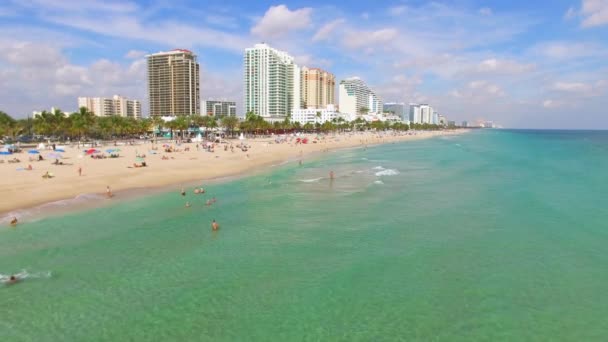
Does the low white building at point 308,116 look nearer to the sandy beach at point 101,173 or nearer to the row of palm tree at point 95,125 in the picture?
the row of palm tree at point 95,125

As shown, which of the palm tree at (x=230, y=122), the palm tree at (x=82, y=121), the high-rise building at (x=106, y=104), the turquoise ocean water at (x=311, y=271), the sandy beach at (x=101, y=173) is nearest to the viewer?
the turquoise ocean water at (x=311, y=271)

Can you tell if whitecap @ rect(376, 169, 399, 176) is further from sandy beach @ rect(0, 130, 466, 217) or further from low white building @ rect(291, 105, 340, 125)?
low white building @ rect(291, 105, 340, 125)

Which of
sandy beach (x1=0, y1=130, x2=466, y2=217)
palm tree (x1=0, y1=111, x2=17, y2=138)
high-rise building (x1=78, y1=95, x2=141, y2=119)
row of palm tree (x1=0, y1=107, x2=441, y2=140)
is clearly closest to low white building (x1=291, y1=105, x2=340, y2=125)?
row of palm tree (x1=0, y1=107, x2=441, y2=140)

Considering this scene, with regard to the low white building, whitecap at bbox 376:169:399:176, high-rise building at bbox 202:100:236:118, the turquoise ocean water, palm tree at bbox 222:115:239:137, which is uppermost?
Result: high-rise building at bbox 202:100:236:118

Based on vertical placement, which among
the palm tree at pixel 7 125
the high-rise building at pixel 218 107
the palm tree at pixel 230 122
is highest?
the high-rise building at pixel 218 107

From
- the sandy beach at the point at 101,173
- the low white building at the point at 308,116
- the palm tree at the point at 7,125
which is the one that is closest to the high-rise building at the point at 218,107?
the low white building at the point at 308,116

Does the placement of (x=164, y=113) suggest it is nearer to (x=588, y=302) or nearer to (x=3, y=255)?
(x=3, y=255)
